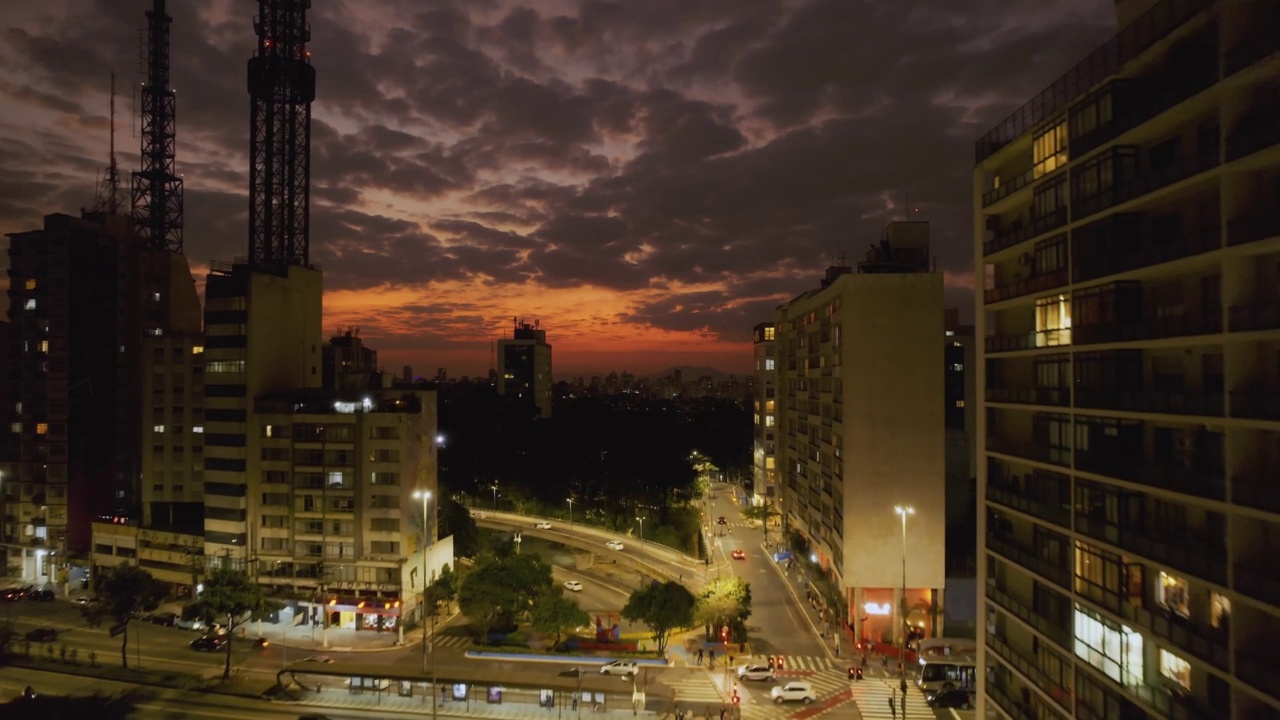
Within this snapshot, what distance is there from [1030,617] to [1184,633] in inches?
304

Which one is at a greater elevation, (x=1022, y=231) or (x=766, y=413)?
(x=1022, y=231)

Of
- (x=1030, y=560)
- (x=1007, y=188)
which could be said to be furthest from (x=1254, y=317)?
(x=1007, y=188)

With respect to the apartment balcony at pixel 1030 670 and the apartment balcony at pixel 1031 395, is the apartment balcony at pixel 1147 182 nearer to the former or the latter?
the apartment balcony at pixel 1031 395

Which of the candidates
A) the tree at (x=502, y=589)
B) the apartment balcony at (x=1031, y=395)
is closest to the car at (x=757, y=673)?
the tree at (x=502, y=589)

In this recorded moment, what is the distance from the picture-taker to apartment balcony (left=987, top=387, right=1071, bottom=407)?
77.0 feet

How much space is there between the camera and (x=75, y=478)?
60438 mm

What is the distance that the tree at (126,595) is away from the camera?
42344 mm

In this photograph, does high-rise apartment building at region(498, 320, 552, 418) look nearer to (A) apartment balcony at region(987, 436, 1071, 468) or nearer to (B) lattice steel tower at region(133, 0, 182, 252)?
(B) lattice steel tower at region(133, 0, 182, 252)

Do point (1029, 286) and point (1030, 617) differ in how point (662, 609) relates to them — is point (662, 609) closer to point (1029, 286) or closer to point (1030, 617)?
point (1030, 617)

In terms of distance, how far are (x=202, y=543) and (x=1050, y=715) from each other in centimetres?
5619

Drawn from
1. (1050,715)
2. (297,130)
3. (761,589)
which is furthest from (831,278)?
(297,130)

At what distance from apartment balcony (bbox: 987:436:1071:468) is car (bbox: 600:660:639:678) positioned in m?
23.8

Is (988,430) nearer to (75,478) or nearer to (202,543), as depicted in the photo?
(202,543)

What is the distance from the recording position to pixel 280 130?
2680 inches
